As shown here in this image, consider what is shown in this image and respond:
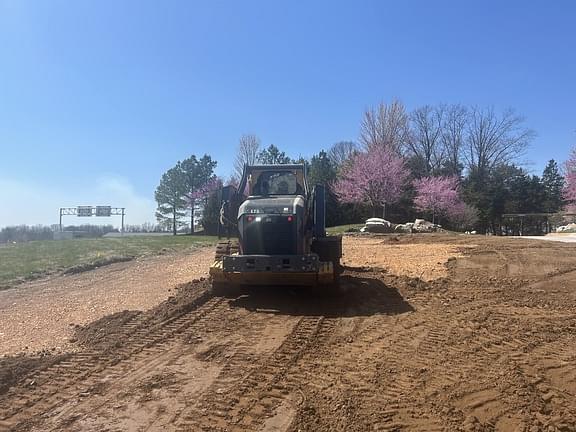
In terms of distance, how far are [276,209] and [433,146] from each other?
207 ft

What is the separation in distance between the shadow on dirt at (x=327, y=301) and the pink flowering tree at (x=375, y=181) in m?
36.0

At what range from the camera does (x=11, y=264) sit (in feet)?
53.7

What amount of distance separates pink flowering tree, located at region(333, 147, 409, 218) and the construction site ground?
34.9m

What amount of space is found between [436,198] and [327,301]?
40.0 m

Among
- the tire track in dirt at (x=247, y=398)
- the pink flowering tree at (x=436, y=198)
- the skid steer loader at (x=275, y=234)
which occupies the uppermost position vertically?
the pink flowering tree at (x=436, y=198)

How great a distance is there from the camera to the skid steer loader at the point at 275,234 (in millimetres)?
8883

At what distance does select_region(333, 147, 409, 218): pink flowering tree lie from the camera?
46281 millimetres

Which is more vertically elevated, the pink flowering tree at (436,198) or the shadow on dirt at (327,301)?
the pink flowering tree at (436,198)

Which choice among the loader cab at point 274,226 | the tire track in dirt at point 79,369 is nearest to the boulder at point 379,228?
the loader cab at point 274,226

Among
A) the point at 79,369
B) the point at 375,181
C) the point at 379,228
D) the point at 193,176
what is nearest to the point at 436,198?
the point at 375,181

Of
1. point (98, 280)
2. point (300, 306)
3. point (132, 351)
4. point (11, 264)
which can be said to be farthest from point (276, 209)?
point (11, 264)

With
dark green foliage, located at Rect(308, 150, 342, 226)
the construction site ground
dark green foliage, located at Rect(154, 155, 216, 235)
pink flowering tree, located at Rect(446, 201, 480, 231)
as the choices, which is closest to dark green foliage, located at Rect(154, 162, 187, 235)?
dark green foliage, located at Rect(154, 155, 216, 235)

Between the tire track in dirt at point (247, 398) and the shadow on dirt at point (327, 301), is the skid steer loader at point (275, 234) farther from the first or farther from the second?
the tire track in dirt at point (247, 398)

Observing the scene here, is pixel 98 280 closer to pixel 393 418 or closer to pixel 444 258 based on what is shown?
A: pixel 444 258
